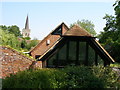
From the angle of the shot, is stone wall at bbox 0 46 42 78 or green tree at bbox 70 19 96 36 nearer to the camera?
stone wall at bbox 0 46 42 78

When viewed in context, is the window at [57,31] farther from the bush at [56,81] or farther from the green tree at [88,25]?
the green tree at [88,25]

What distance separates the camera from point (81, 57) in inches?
566

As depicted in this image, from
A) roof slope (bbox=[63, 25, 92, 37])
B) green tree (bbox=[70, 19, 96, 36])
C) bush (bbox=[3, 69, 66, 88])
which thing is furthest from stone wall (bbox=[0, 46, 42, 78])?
green tree (bbox=[70, 19, 96, 36])

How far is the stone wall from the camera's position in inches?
465

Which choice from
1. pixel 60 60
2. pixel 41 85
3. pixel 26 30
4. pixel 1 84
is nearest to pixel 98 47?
pixel 60 60

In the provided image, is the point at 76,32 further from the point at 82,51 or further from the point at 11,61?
the point at 11,61

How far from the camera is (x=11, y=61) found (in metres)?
12.0

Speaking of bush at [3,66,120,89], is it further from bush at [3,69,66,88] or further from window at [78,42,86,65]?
window at [78,42,86,65]

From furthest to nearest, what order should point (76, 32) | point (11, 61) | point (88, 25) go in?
point (88, 25)
point (76, 32)
point (11, 61)

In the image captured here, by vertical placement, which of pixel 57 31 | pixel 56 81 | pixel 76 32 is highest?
pixel 57 31

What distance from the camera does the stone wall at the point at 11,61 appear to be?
11.8 metres

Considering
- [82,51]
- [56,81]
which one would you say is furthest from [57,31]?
[56,81]

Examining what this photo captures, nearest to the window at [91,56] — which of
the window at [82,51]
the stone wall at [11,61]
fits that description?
the window at [82,51]

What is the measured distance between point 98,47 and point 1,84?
8.83 meters
